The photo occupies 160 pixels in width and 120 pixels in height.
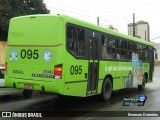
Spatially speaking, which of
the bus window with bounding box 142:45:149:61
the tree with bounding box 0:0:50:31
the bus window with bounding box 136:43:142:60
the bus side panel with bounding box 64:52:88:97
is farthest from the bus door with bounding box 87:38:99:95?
the tree with bounding box 0:0:50:31

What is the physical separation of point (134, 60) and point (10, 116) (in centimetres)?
845

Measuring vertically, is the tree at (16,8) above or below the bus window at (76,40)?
above

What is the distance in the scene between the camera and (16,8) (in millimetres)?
31828

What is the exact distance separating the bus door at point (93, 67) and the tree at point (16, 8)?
1979 cm

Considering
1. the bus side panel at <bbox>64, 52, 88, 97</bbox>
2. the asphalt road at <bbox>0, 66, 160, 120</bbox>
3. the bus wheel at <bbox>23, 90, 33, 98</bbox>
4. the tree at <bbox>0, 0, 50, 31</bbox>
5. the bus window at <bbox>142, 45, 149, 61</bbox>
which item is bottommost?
the asphalt road at <bbox>0, 66, 160, 120</bbox>

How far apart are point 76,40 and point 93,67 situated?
5.13ft

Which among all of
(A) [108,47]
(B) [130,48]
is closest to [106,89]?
(A) [108,47]

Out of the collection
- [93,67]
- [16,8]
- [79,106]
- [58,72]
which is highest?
[16,8]

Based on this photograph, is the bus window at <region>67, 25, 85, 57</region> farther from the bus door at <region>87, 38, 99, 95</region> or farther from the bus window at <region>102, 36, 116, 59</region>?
the bus window at <region>102, 36, 116, 59</region>

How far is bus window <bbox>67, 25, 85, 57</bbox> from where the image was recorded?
1033 centimetres

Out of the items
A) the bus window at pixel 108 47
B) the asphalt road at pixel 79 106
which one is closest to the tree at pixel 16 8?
the asphalt road at pixel 79 106

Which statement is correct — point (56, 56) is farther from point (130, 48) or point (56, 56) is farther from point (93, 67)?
point (130, 48)

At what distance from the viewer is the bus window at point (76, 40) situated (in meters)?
10.3

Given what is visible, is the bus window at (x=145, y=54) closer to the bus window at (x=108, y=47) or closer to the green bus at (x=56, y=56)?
the bus window at (x=108, y=47)
